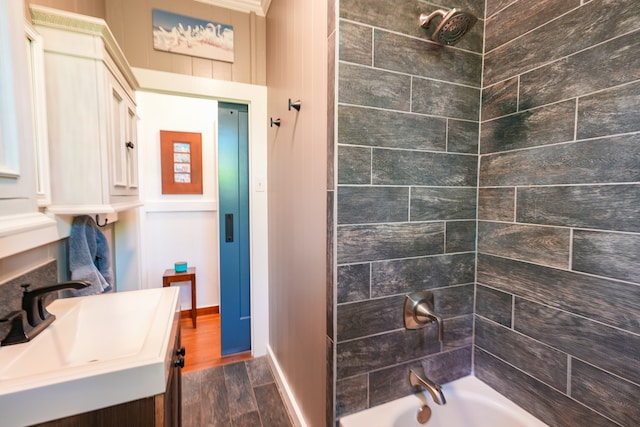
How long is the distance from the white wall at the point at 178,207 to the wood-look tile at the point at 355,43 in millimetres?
2174

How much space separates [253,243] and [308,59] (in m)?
1.36

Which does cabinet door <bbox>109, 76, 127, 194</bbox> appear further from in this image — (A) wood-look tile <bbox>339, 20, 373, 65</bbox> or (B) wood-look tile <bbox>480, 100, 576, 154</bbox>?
(B) wood-look tile <bbox>480, 100, 576, 154</bbox>

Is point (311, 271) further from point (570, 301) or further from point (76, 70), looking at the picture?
point (76, 70)

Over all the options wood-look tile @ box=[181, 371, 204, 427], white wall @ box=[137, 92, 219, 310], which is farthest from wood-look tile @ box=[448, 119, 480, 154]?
white wall @ box=[137, 92, 219, 310]

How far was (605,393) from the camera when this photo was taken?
0.89 metres

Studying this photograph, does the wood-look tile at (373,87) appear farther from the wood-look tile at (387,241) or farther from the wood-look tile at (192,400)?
the wood-look tile at (192,400)

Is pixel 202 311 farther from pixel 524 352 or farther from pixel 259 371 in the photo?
pixel 524 352

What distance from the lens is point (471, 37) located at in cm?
122

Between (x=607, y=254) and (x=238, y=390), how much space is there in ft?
6.78

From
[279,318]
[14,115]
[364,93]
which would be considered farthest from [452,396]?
[14,115]

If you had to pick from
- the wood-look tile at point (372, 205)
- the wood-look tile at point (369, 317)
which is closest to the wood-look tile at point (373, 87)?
the wood-look tile at point (372, 205)

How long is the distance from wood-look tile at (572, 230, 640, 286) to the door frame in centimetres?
180

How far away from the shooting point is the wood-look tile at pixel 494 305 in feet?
3.90

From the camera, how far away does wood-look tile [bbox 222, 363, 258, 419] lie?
168 centimetres
